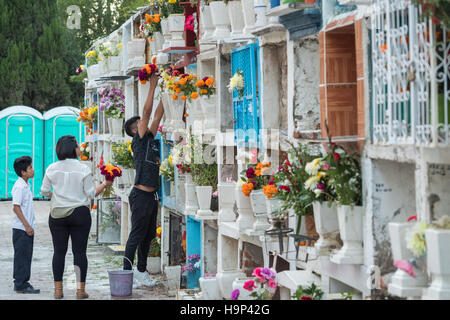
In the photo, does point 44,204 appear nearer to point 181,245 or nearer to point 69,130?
point 69,130

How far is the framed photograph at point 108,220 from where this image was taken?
1755 centimetres

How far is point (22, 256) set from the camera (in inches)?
455

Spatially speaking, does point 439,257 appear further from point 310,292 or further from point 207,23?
point 207,23

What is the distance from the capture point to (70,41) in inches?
1441

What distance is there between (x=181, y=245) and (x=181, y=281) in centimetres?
152

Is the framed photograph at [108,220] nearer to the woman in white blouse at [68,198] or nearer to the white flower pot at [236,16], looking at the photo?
the woman in white blouse at [68,198]

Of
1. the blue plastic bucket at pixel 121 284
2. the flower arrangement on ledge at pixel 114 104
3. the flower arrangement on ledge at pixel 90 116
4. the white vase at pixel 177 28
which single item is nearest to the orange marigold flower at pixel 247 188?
the blue plastic bucket at pixel 121 284

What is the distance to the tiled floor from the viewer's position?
12047mm

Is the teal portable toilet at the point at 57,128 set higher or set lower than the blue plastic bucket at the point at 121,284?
higher

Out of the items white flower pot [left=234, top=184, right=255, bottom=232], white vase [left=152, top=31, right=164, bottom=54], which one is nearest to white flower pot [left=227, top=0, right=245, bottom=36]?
white flower pot [left=234, top=184, right=255, bottom=232]

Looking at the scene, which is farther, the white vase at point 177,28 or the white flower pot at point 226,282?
the white vase at point 177,28

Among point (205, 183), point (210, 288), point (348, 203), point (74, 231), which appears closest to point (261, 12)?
point (348, 203)

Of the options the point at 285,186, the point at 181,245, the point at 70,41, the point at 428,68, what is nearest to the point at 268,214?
the point at 285,186

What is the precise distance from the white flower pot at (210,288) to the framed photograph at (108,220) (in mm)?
7970
